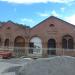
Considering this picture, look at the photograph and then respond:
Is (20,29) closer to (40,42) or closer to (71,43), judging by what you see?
(40,42)

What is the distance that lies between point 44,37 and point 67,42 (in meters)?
4.66

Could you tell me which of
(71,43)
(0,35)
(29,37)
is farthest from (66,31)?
(0,35)

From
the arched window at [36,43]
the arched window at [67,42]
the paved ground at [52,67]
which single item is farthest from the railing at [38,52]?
the paved ground at [52,67]

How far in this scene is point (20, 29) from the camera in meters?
58.6

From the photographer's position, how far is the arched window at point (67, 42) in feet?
177

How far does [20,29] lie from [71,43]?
36.0ft

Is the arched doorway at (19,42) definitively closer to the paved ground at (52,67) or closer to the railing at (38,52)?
the railing at (38,52)

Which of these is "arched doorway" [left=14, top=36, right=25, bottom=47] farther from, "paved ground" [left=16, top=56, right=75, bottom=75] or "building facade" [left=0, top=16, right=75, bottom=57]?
"paved ground" [left=16, top=56, right=75, bottom=75]

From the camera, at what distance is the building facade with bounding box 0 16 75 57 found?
5262 cm

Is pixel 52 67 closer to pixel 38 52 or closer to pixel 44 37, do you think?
pixel 38 52

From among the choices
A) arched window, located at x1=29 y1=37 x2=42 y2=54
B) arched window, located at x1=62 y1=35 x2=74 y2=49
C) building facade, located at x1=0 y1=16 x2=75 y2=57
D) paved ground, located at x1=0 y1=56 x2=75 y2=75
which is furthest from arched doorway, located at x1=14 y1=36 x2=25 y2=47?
A: paved ground, located at x1=0 y1=56 x2=75 y2=75

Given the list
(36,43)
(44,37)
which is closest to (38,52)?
(36,43)

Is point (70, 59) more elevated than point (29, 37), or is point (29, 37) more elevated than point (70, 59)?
point (29, 37)

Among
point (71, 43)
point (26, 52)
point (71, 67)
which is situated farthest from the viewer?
point (71, 43)
